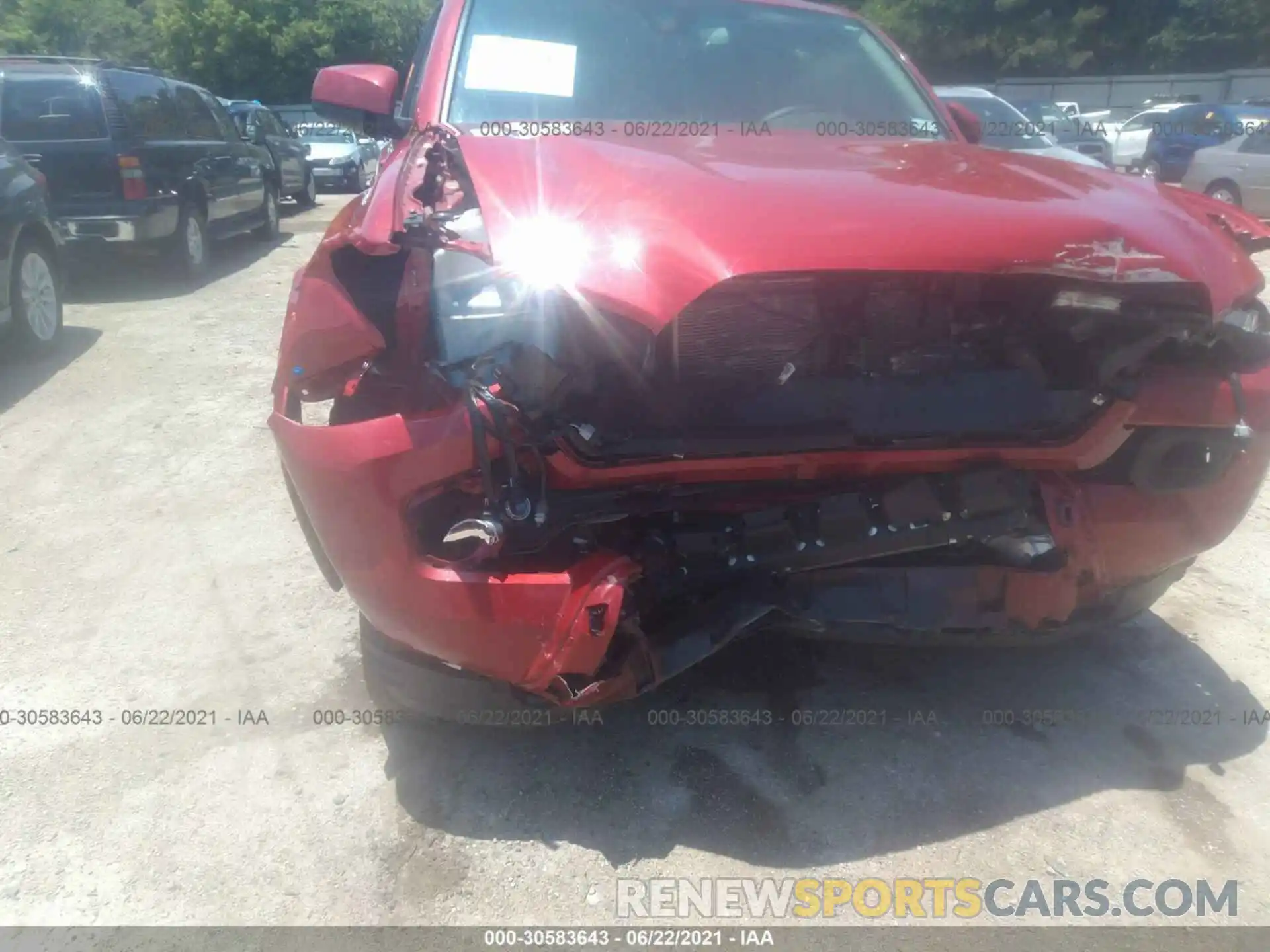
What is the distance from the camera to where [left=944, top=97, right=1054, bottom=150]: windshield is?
36.6ft

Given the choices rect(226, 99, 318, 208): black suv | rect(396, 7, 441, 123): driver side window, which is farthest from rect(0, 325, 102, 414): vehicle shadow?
rect(226, 99, 318, 208): black suv

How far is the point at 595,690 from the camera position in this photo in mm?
2367

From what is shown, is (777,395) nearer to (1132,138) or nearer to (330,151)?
(330,151)

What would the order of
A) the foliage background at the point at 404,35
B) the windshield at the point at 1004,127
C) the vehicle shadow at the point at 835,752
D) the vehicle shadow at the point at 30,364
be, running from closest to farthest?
1. the vehicle shadow at the point at 835,752
2. the vehicle shadow at the point at 30,364
3. the windshield at the point at 1004,127
4. the foliage background at the point at 404,35

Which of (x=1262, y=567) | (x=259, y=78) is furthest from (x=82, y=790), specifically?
(x=259, y=78)

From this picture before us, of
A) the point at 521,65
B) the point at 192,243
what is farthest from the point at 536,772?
the point at 192,243

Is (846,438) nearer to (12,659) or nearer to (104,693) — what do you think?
(104,693)

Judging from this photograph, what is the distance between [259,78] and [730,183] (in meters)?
36.3

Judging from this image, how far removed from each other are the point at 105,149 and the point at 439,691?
Answer: 715 centimetres

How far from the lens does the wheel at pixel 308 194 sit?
608 inches

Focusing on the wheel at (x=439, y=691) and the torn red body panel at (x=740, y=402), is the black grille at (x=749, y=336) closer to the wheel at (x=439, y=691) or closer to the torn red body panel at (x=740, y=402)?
the torn red body panel at (x=740, y=402)

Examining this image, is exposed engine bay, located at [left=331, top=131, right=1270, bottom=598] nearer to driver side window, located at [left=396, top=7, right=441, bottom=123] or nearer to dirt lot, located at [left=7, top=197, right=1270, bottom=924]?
dirt lot, located at [left=7, top=197, right=1270, bottom=924]

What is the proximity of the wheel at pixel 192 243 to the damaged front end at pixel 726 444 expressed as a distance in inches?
275

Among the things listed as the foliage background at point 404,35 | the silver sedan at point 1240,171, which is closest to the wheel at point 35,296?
the silver sedan at point 1240,171
